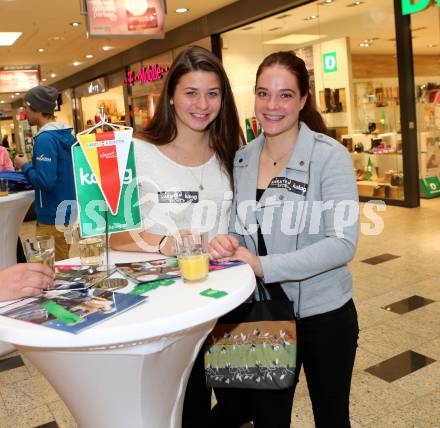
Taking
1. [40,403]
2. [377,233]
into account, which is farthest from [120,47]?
[40,403]

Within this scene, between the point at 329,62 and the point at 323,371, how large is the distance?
7.07 metres

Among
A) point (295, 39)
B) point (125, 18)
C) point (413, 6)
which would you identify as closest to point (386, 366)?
point (125, 18)

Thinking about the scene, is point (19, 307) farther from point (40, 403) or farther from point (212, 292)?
point (40, 403)

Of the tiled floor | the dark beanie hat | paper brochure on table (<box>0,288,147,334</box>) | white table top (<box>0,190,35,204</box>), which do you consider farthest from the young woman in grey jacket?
the dark beanie hat

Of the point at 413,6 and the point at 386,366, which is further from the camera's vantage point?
the point at 413,6

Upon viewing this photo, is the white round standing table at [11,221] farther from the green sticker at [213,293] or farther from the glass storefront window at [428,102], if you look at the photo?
the glass storefront window at [428,102]

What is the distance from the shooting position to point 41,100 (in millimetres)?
3963

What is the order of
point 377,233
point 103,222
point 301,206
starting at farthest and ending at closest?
point 377,233, point 301,206, point 103,222

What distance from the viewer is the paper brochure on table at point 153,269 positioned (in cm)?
150

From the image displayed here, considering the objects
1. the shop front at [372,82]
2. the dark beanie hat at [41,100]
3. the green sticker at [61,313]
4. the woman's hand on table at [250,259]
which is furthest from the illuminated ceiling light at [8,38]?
the green sticker at [61,313]

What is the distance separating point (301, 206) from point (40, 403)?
1898 millimetres

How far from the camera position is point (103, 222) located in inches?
59.8

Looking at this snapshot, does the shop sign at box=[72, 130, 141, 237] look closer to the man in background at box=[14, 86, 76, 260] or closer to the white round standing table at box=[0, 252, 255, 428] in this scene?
the white round standing table at box=[0, 252, 255, 428]

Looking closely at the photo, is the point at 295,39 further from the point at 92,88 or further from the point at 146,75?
the point at 92,88
